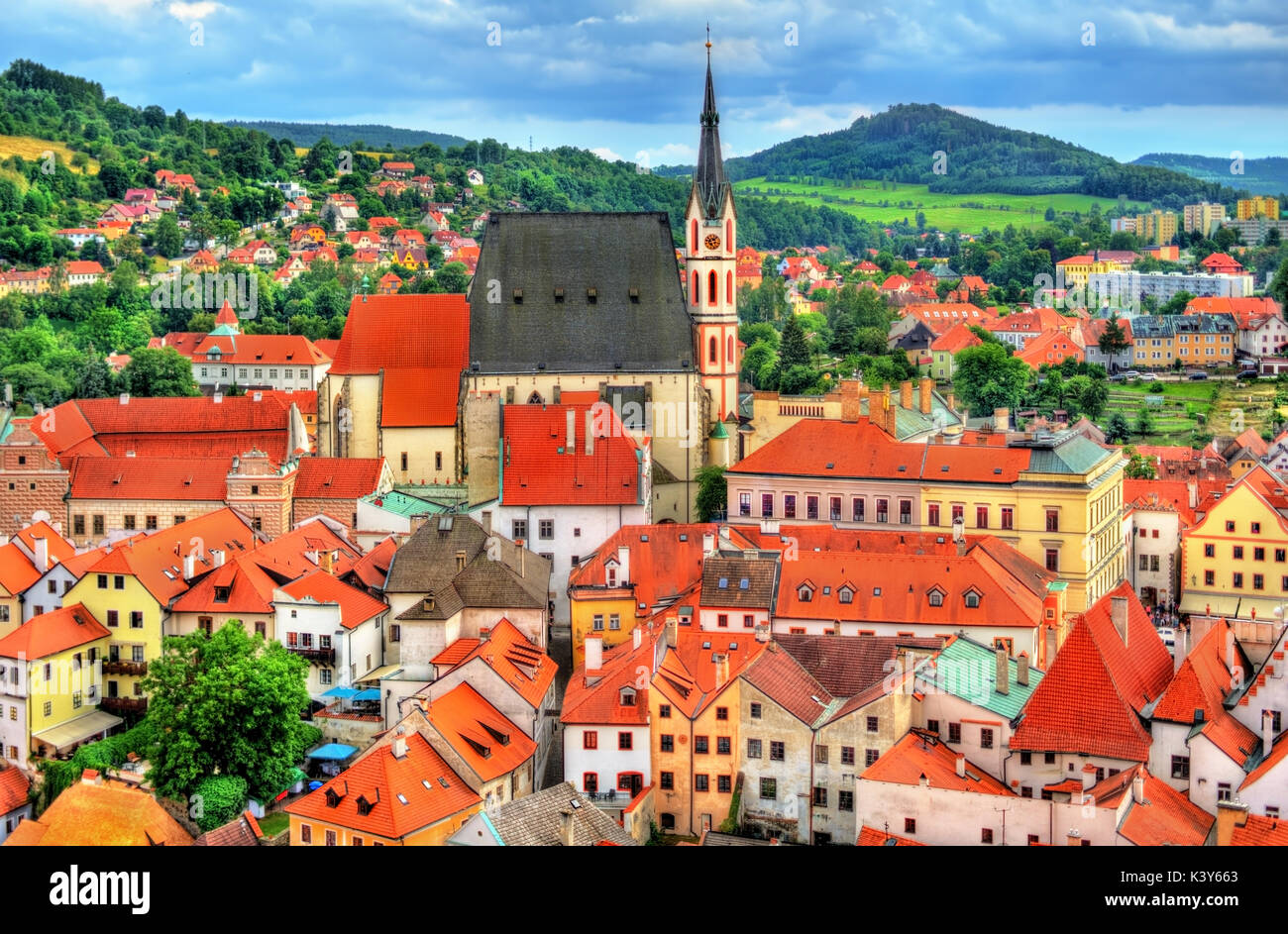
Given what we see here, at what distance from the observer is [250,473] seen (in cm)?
5266

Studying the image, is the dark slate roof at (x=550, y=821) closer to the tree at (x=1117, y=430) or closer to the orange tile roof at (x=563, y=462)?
the orange tile roof at (x=563, y=462)

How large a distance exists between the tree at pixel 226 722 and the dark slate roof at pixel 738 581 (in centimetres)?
1111

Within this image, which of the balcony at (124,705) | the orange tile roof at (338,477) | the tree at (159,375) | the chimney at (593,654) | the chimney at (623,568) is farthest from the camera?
the tree at (159,375)

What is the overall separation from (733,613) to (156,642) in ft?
52.5

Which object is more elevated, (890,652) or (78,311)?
(78,311)

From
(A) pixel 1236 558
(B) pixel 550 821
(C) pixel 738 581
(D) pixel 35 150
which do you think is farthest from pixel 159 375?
(D) pixel 35 150

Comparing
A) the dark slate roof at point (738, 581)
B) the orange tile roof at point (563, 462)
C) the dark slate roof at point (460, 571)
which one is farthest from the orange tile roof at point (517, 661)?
the orange tile roof at point (563, 462)

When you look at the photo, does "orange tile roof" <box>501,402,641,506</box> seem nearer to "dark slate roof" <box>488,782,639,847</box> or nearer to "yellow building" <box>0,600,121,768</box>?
"yellow building" <box>0,600,121,768</box>

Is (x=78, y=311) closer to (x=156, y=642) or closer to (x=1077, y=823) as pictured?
(x=156, y=642)

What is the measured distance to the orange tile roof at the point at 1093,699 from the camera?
33031 mm

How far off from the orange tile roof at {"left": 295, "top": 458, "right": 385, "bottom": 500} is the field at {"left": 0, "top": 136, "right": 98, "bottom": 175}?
124 metres

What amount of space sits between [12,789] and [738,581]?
19.1 m

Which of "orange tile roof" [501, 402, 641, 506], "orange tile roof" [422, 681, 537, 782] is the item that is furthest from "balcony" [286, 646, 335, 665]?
"orange tile roof" [501, 402, 641, 506]
